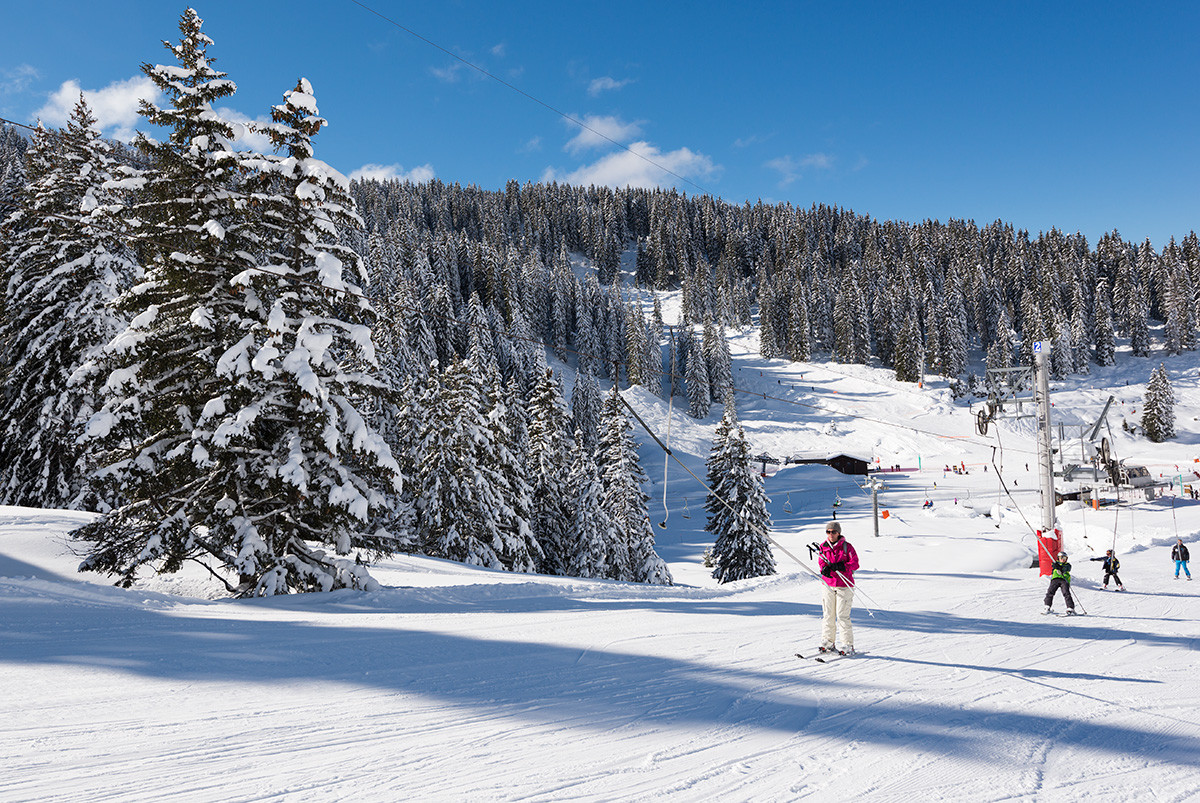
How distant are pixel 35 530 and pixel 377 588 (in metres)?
7.46

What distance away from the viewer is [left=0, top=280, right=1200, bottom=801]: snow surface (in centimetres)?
397

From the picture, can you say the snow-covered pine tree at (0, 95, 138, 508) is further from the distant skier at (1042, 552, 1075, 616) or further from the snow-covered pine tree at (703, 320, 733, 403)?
the snow-covered pine tree at (703, 320, 733, 403)

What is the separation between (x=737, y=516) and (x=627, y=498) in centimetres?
603

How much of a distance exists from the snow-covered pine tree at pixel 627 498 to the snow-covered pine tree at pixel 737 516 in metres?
3.66

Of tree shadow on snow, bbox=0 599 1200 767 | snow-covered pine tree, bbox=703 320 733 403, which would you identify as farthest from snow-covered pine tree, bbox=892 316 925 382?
tree shadow on snow, bbox=0 599 1200 767

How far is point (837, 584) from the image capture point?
711 centimetres

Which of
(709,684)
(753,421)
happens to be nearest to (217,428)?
(709,684)

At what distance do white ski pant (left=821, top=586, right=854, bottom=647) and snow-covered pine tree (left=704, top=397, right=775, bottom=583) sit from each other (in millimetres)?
24548

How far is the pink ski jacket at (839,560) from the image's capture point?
6.98 m

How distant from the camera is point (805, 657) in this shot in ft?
23.7

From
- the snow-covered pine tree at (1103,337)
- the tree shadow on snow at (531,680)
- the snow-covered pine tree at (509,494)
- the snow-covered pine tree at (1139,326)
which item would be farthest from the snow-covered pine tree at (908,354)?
the tree shadow on snow at (531,680)

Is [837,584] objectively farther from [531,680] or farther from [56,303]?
[56,303]

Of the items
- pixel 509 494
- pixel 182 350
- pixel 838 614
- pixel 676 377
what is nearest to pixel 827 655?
pixel 838 614

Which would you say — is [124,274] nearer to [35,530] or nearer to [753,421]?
[35,530]
